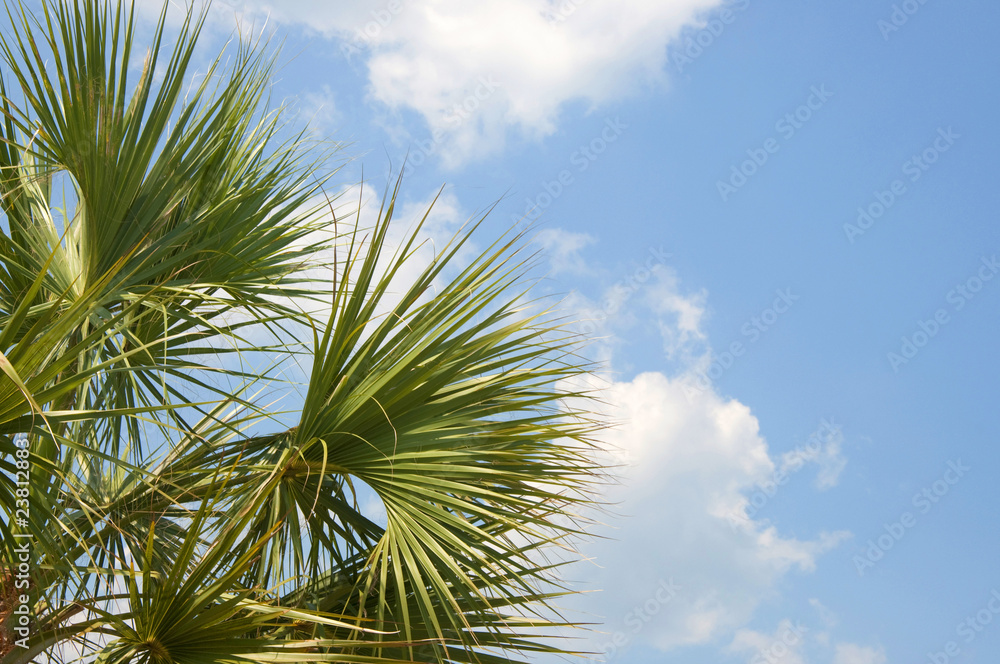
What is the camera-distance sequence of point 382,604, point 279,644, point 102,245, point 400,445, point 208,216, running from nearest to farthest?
point 279,644, point 382,604, point 400,445, point 102,245, point 208,216

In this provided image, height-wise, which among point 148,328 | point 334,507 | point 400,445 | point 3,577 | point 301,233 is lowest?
point 3,577

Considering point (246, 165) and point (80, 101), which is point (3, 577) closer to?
point (80, 101)

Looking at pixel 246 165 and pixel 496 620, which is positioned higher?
pixel 246 165

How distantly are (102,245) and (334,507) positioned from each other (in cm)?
171

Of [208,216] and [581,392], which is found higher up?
[208,216]

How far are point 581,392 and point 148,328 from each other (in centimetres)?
234

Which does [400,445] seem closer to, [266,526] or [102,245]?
[266,526]

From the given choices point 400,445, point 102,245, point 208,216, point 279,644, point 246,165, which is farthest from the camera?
point 246,165

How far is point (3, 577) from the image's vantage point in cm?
346

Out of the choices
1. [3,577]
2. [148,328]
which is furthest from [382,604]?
[148,328]

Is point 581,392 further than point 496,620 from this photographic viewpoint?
Yes

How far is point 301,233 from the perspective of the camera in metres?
5.01

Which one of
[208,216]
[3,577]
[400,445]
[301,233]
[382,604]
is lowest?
[3,577]

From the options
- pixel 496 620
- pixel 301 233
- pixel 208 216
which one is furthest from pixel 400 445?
pixel 301 233
